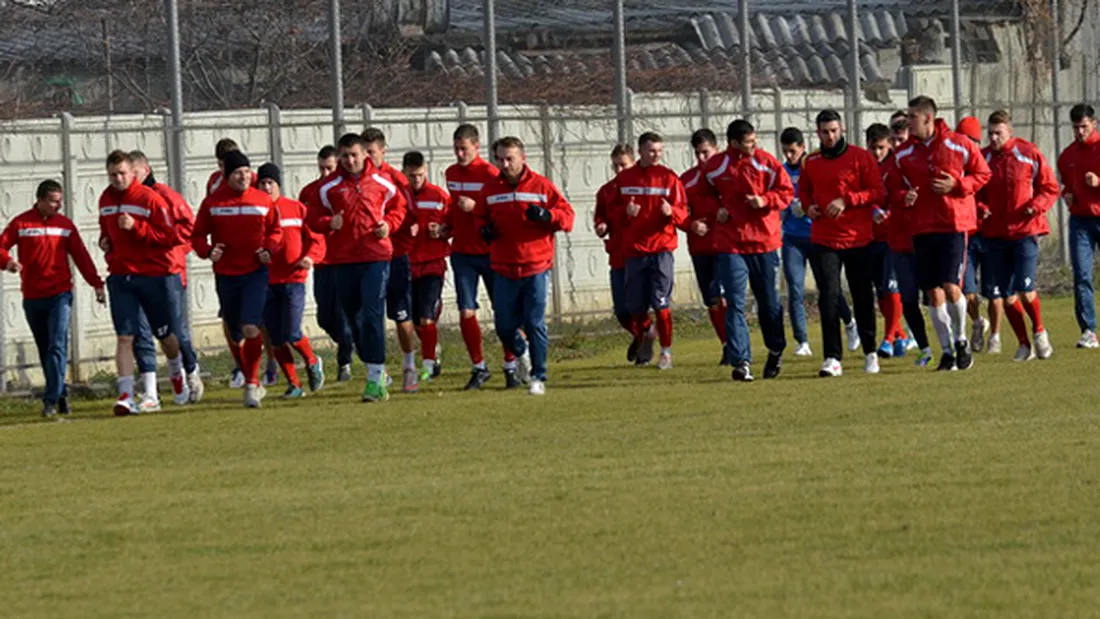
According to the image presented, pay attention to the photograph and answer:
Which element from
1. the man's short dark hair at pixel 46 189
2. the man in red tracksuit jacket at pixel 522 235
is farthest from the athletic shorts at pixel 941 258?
the man's short dark hair at pixel 46 189

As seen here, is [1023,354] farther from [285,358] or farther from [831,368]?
[285,358]

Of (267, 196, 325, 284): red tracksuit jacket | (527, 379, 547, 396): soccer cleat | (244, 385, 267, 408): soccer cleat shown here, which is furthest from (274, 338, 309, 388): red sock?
(527, 379, 547, 396): soccer cleat

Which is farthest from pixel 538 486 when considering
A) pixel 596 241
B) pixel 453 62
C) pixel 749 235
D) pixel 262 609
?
pixel 453 62

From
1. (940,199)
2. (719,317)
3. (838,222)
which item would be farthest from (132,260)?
(940,199)

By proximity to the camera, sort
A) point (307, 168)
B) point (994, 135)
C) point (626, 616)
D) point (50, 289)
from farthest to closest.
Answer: point (307, 168)
point (994, 135)
point (50, 289)
point (626, 616)

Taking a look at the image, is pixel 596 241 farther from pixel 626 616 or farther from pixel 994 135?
pixel 626 616

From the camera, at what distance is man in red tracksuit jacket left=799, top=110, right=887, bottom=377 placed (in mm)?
19047

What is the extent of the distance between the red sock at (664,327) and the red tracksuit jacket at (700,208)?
65 cm

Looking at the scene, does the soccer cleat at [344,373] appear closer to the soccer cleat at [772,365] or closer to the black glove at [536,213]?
the black glove at [536,213]

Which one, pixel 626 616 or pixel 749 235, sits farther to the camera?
pixel 749 235

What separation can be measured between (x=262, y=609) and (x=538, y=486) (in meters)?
3.58

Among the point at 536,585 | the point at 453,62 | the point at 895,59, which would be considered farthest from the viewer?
the point at 895,59

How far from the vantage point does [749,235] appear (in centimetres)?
1923

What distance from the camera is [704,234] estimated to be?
2030 cm
